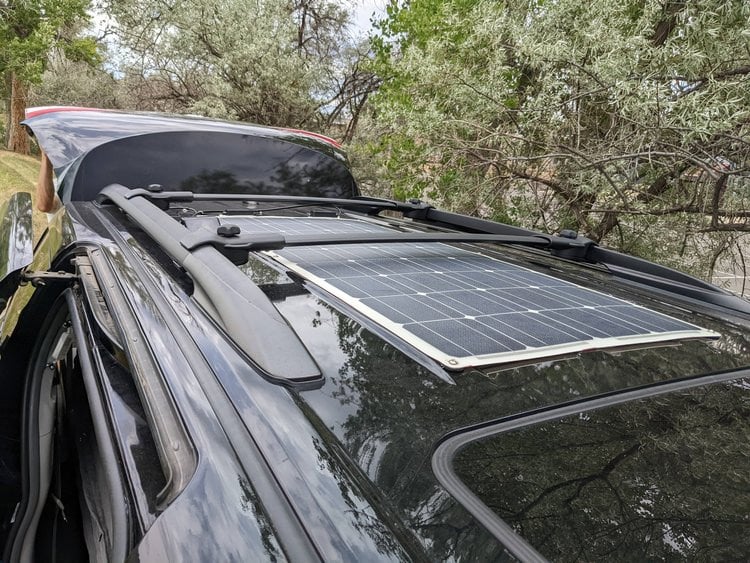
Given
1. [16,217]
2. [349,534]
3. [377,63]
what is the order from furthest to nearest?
[377,63]
[16,217]
[349,534]

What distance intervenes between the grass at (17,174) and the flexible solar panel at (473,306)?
26.5ft

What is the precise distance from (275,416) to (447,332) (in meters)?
0.54

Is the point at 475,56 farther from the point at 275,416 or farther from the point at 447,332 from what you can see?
the point at 275,416

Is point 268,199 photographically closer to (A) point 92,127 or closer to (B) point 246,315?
(A) point 92,127

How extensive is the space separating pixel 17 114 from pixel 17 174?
5.22 meters

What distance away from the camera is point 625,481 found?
825 millimetres

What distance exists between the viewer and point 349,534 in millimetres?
691

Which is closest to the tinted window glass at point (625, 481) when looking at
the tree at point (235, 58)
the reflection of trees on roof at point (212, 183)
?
the reflection of trees on roof at point (212, 183)

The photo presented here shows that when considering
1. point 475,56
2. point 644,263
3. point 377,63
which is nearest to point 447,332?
point 644,263

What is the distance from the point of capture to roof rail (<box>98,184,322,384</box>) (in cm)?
104

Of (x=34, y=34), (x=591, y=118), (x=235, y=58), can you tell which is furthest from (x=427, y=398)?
(x=34, y=34)

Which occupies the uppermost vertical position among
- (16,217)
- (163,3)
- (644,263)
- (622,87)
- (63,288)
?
(163,3)

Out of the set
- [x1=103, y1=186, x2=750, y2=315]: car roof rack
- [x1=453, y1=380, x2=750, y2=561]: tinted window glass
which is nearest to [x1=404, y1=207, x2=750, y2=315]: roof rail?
[x1=103, y1=186, x2=750, y2=315]: car roof rack

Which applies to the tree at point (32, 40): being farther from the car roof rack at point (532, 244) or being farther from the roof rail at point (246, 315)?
the roof rail at point (246, 315)
